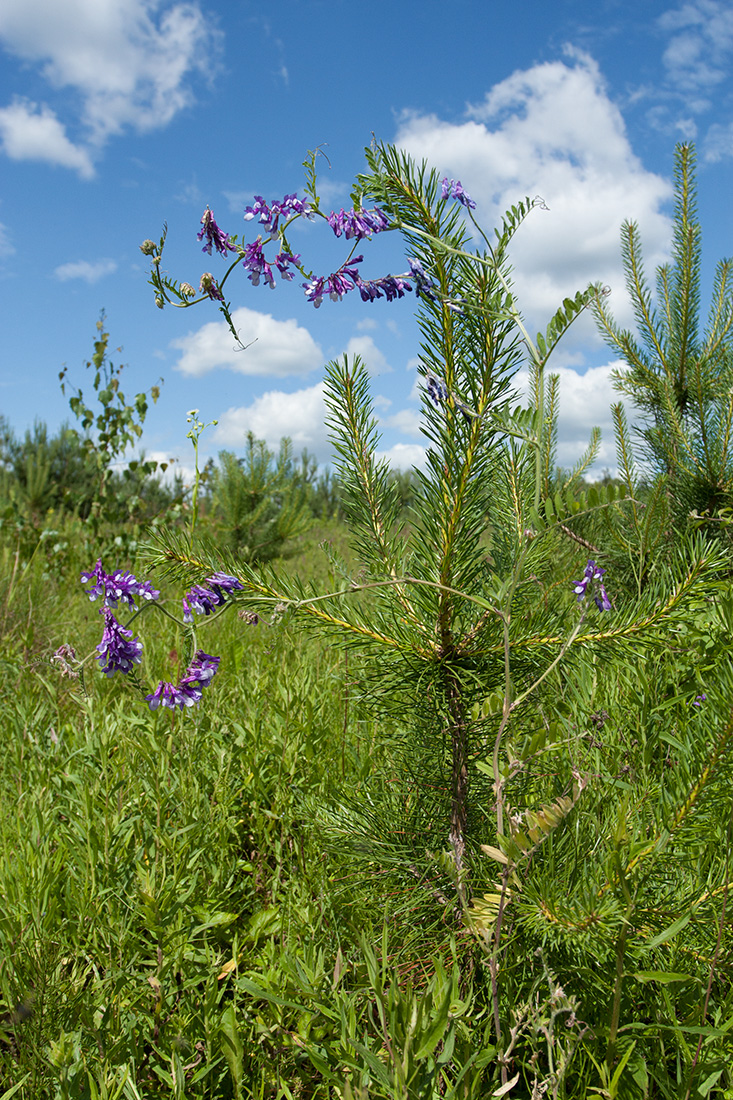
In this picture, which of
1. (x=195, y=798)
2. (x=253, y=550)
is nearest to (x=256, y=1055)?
(x=195, y=798)

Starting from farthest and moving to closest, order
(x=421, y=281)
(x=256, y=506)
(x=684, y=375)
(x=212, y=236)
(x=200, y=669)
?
(x=256, y=506)
(x=684, y=375)
(x=200, y=669)
(x=212, y=236)
(x=421, y=281)

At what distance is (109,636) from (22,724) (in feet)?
4.81

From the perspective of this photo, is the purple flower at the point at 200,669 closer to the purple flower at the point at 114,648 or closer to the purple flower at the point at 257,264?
the purple flower at the point at 114,648

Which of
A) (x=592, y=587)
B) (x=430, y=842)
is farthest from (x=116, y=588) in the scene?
(x=592, y=587)

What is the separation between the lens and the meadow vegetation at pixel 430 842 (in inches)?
44.5

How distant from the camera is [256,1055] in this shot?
1388 mm

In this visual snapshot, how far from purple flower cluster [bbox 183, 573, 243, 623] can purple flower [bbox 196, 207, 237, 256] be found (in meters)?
0.80

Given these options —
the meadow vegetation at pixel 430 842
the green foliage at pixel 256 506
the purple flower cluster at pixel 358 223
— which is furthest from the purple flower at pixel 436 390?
the green foliage at pixel 256 506

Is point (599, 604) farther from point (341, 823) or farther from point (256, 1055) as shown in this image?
point (256, 1055)

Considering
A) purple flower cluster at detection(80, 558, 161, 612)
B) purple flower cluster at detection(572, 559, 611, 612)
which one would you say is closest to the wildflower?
purple flower cluster at detection(572, 559, 611, 612)

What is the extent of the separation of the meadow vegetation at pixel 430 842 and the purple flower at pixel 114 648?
0.05 meters

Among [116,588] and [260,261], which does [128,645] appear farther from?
[260,261]

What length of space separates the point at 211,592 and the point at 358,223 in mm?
855

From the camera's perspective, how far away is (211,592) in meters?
1.40
